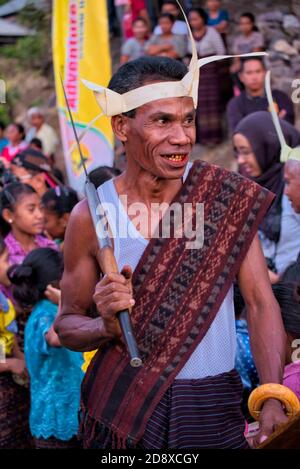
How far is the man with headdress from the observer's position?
10.3 ft

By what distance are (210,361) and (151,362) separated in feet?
0.65

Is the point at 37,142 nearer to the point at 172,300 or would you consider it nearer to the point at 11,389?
the point at 11,389

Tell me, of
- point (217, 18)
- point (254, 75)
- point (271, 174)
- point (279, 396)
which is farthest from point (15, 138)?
point (279, 396)

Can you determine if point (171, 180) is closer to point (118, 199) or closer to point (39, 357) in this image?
point (118, 199)

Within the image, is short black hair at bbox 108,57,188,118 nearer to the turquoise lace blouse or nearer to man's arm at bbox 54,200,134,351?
man's arm at bbox 54,200,134,351

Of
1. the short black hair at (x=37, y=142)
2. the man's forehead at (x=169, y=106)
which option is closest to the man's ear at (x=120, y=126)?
the man's forehead at (x=169, y=106)

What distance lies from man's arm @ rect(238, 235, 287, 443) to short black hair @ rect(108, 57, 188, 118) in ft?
→ 2.13

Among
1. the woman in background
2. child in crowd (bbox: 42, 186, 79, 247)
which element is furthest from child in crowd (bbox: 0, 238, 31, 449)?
the woman in background

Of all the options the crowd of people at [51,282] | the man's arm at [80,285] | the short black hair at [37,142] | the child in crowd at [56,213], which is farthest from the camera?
the short black hair at [37,142]

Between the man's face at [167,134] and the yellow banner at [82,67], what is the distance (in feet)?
16.6

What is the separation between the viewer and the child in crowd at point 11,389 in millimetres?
5629

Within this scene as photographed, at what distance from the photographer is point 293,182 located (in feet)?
16.6

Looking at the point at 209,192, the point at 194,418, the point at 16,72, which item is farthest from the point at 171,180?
the point at 16,72

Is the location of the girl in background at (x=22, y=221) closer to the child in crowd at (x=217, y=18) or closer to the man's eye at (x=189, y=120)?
the man's eye at (x=189, y=120)
